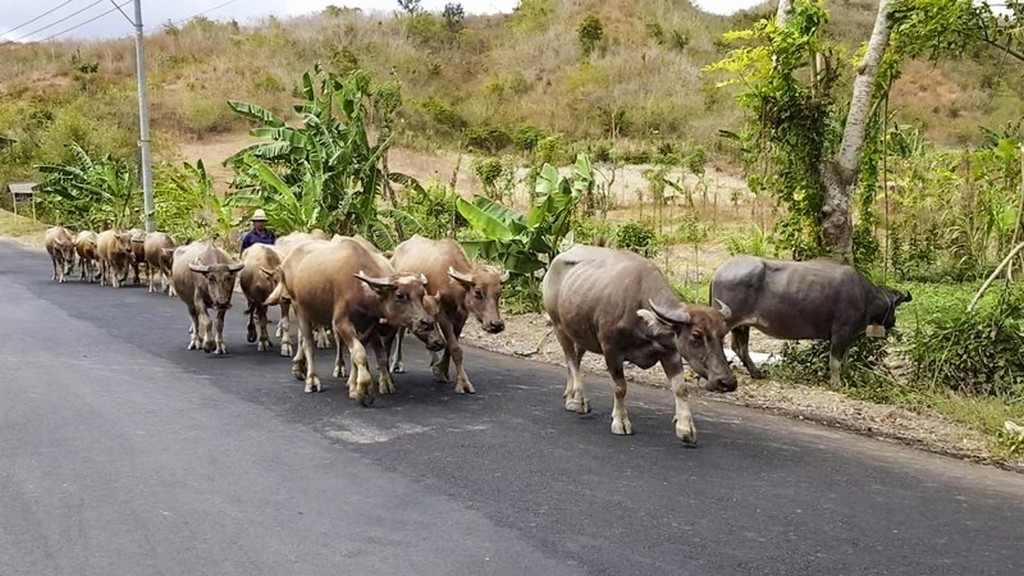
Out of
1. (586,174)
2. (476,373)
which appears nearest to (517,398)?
(476,373)

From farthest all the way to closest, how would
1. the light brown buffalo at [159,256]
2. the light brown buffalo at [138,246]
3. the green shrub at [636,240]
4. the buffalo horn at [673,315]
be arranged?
the light brown buffalo at [138,246]
the green shrub at [636,240]
the light brown buffalo at [159,256]
the buffalo horn at [673,315]

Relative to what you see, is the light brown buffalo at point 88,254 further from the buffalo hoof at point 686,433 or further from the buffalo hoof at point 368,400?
the buffalo hoof at point 686,433

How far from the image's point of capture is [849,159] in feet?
31.8

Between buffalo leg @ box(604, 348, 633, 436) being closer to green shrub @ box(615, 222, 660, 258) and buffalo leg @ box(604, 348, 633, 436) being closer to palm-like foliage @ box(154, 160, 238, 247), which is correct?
green shrub @ box(615, 222, 660, 258)

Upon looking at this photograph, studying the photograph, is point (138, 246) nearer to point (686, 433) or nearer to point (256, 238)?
point (256, 238)

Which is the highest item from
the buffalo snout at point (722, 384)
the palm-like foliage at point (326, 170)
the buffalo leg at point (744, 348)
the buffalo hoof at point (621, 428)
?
the palm-like foliage at point (326, 170)

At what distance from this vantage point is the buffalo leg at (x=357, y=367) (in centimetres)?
823

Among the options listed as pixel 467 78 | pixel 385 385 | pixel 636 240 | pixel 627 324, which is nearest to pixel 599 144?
pixel 636 240

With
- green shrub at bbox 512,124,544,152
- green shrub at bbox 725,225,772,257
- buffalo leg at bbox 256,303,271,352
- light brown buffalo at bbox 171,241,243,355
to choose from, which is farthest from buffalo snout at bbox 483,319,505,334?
green shrub at bbox 512,124,544,152

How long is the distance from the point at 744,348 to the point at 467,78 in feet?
172

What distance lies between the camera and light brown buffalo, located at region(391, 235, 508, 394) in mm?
8703

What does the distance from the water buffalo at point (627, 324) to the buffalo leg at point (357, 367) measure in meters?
1.78

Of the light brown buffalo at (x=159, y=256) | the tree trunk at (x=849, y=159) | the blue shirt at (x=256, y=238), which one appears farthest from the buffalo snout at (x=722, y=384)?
the light brown buffalo at (x=159, y=256)

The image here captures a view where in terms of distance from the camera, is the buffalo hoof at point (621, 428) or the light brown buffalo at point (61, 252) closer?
the buffalo hoof at point (621, 428)
